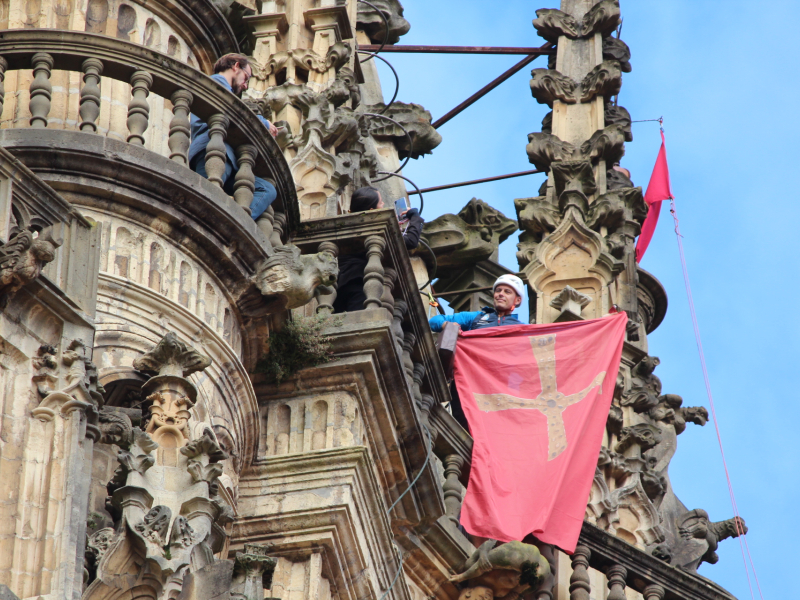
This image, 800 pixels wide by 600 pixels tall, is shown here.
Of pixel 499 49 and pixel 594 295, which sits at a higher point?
pixel 499 49

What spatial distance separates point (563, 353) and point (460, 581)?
9.32ft

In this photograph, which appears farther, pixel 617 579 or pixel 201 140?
pixel 617 579

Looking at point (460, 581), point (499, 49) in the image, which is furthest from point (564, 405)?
point (499, 49)

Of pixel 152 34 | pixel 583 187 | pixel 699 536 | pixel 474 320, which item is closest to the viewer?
pixel 152 34

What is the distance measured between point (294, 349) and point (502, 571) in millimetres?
3105

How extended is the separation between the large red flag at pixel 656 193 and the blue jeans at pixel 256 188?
1412 cm

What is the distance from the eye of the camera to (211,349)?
15.5 meters

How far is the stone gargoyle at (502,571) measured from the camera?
18.1m

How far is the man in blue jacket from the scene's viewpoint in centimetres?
1628

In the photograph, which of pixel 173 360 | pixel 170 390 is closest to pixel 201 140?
pixel 173 360

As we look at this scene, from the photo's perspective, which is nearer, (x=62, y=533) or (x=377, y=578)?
(x=62, y=533)

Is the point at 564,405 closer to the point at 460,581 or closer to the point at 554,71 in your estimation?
the point at 460,581

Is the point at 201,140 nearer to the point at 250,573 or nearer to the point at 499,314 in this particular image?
the point at 250,573

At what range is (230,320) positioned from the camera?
1599 centimetres
